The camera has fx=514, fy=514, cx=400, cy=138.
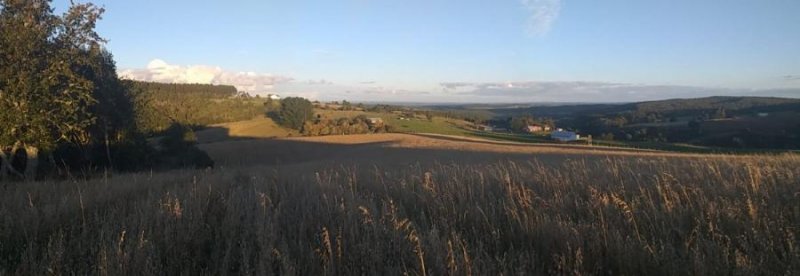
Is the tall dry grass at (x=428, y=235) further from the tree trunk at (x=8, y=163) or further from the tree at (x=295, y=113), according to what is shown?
the tree at (x=295, y=113)

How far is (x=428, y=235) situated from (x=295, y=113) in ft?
225

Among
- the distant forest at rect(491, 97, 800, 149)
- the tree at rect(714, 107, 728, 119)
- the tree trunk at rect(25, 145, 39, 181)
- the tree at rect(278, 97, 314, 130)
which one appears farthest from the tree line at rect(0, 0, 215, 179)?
the tree at rect(714, 107, 728, 119)

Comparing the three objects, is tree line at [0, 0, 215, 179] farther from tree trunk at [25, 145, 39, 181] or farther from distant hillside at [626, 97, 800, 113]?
distant hillside at [626, 97, 800, 113]

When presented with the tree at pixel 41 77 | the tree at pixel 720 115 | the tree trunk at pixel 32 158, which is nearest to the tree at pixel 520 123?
the tree at pixel 720 115

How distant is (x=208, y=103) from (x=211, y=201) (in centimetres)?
7479

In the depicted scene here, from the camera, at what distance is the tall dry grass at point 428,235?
3.46 meters

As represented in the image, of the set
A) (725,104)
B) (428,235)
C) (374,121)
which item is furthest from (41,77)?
(725,104)

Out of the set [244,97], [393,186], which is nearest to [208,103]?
[244,97]

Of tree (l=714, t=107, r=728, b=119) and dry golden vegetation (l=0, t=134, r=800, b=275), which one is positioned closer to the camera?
dry golden vegetation (l=0, t=134, r=800, b=275)

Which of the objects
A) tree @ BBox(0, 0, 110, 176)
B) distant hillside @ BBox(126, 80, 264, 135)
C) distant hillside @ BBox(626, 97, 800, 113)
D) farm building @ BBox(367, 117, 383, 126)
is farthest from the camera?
distant hillside @ BBox(626, 97, 800, 113)

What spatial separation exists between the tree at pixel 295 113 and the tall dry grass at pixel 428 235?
209 ft

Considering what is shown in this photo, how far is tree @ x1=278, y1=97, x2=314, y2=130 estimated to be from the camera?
69375 mm

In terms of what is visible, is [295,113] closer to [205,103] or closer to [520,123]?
[205,103]

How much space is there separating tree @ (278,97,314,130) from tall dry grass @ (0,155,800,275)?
209 ft
